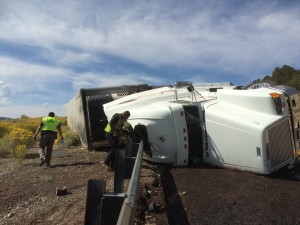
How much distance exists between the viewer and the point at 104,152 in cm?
1288

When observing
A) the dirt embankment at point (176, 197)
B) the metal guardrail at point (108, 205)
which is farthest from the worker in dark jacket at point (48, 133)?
the metal guardrail at point (108, 205)

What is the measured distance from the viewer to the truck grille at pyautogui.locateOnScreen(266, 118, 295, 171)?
24.4ft

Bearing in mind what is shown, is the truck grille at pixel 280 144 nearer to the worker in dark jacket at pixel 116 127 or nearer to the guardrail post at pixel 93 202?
the worker in dark jacket at pixel 116 127

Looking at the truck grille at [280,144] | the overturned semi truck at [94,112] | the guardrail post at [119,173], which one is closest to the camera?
the guardrail post at [119,173]

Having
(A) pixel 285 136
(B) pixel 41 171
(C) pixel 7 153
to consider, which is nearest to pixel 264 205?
(A) pixel 285 136

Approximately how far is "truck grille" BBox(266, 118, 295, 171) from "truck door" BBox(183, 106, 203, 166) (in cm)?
175

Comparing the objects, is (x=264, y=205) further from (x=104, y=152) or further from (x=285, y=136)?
(x=104, y=152)

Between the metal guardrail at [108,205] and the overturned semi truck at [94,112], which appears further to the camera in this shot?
the overturned semi truck at [94,112]

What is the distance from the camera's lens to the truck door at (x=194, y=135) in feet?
29.0

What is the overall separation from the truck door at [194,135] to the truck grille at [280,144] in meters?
1.75

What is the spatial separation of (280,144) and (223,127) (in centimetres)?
112

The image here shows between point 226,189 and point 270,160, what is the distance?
134 centimetres

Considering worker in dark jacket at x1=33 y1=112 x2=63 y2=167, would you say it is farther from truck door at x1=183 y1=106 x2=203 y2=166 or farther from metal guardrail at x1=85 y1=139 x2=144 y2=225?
metal guardrail at x1=85 y1=139 x2=144 y2=225

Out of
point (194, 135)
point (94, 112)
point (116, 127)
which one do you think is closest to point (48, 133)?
point (94, 112)
